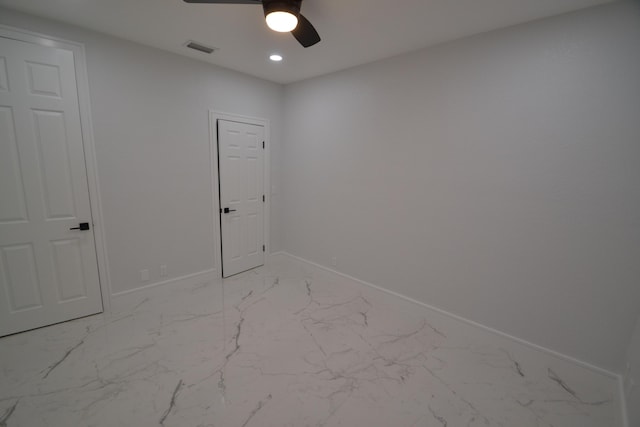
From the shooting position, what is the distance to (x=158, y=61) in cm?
290

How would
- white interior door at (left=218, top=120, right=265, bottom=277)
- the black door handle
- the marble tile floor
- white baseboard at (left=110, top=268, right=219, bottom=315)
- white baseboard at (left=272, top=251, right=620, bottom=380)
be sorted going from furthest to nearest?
white interior door at (left=218, top=120, right=265, bottom=277), white baseboard at (left=110, top=268, right=219, bottom=315), the black door handle, white baseboard at (left=272, top=251, right=620, bottom=380), the marble tile floor

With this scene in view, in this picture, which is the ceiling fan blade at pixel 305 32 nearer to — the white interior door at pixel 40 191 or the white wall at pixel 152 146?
the white wall at pixel 152 146

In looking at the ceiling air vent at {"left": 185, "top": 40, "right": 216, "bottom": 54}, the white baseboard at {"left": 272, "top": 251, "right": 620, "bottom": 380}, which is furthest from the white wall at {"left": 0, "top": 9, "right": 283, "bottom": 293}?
the white baseboard at {"left": 272, "top": 251, "right": 620, "bottom": 380}

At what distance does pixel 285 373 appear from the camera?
2.06 m

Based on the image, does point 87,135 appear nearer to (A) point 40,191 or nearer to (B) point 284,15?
(A) point 40,191

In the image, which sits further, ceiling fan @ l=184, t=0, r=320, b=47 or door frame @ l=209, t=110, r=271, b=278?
door frame @ l=209, t=110, r=271, b=278

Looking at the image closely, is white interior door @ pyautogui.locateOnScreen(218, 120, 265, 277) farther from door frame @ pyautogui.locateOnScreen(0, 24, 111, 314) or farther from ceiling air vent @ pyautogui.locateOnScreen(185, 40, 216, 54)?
door frame @ pyautogui.locateOnScreen(0, 24, 111, 314)

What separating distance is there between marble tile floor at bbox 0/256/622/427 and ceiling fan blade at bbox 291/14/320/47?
8.03 ft

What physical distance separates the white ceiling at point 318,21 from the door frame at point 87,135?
183 millimetres

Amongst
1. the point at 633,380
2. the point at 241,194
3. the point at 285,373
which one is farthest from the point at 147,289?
the point at 633,380

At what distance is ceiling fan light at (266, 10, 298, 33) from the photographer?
1.70 meters

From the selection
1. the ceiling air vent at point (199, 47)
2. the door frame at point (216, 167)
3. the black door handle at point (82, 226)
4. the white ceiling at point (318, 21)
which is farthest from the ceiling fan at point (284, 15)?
the black door handle at point (82, 226)

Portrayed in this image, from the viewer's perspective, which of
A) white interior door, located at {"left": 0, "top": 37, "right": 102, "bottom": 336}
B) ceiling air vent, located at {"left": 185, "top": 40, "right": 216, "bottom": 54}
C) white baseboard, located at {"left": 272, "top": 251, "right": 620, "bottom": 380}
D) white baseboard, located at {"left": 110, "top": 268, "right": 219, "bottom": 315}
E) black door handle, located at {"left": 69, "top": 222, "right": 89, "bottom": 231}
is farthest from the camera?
white baseboard, located at {"left": 110, "top": 268, "right": 219, "bottom": 315}

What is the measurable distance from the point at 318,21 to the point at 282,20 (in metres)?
0.62
